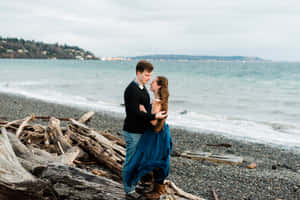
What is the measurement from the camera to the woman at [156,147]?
3756mm

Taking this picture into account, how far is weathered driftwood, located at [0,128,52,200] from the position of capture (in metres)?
3.66

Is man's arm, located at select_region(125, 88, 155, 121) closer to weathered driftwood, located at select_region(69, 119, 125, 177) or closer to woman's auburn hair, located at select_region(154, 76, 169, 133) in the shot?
woman's auburn hair, located at select_region(154, 76, 169, 133)

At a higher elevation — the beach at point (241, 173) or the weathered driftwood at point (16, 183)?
the weathered driftwood at point (16, 183)

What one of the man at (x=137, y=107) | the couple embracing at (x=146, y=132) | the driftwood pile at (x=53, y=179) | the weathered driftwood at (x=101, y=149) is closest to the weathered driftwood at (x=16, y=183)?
the driftwood pile at (x=53, y=179)

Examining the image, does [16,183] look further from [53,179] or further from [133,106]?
[133,106]

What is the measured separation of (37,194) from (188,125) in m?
12.0

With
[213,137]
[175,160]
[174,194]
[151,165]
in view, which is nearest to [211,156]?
[175,160]

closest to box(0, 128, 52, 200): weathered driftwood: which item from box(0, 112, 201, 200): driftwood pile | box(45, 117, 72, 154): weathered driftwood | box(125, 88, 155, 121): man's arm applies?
box(0, 112, 201, 200): driftwood pile

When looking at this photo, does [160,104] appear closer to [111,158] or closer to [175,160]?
[111,158]

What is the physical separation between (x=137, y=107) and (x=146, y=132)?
382mm

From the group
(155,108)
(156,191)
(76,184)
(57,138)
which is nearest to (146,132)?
(155,108)

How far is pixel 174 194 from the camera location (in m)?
4.54

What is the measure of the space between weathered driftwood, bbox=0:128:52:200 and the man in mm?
1367

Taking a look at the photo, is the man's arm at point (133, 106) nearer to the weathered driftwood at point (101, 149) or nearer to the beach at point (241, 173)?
the weathered driftwood at point (101, 149)
